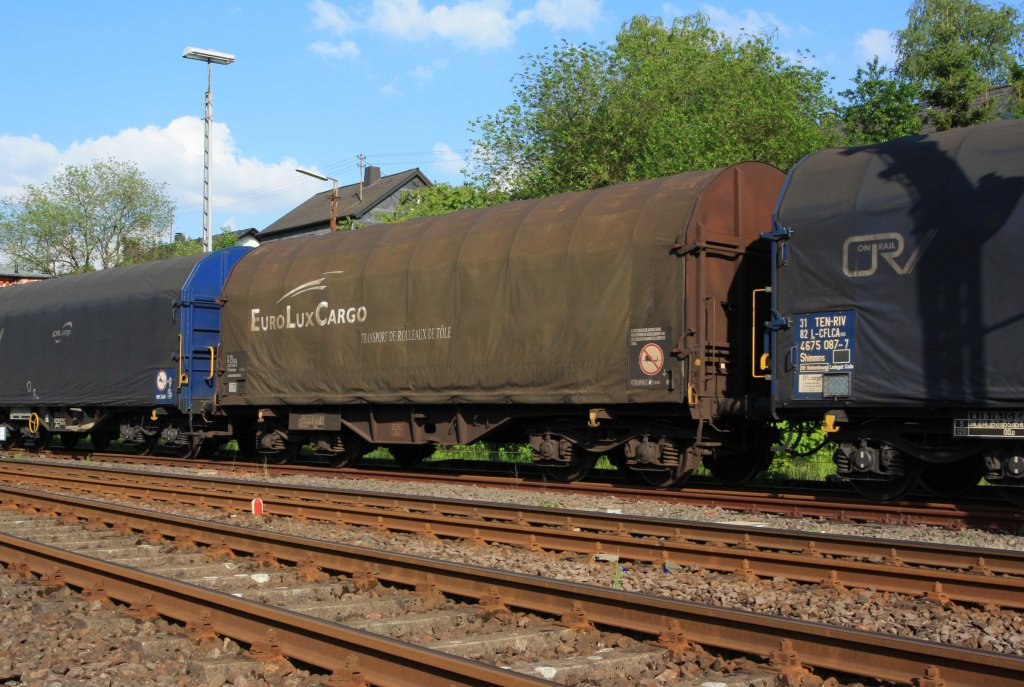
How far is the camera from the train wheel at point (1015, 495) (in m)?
10.5

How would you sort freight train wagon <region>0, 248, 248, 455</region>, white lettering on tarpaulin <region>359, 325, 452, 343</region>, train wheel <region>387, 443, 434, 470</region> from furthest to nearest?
1. freight train wagon <region>0, 248, 248, 455</region>
2. train wheel <region>387, 443, 434, 470</region>
3. white lettering on tarpaulin <region>359, 325, 452, 343</region>

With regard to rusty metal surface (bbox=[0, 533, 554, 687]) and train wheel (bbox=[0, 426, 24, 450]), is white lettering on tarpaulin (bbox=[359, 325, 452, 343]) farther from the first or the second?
train wheel (bbox=[0, 426, 24, 450])

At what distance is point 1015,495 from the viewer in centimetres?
1061

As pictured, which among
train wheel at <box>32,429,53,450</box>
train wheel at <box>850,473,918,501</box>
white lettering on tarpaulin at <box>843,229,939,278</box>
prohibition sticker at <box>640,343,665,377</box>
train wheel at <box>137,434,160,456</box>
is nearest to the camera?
white lettering on tarpaulin at <box>843,229,939,278</box>

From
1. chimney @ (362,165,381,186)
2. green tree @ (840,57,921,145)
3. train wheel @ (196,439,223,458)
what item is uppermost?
chimney @ (362,165,381,186)

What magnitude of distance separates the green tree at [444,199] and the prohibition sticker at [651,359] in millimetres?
20069

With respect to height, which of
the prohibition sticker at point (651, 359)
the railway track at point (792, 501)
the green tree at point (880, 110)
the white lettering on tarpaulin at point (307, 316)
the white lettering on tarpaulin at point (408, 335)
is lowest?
the railway track at point (792, 501)

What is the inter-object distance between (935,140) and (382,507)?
759cm

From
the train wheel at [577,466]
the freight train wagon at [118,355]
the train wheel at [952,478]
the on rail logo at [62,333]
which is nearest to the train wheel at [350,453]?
the freight train wagon at [118,355]

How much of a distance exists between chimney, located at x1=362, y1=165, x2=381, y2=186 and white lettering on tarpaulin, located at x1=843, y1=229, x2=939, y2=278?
6626 centimetres

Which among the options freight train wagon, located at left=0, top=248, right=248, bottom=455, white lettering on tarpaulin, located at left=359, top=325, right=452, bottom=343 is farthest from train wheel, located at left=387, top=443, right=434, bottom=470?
freight train wagon, located at left=0, top=248, right=248, bottom=455

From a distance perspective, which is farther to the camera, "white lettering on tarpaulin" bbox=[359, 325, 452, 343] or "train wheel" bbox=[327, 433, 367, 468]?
"train wheel" bbox=[327, 433, 367, 468]

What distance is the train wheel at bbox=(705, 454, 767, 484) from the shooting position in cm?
1427

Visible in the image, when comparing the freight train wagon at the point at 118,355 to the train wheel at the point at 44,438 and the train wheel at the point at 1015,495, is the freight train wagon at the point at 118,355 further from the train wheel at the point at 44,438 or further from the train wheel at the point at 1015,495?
the train wheel at the point at 1015,495
